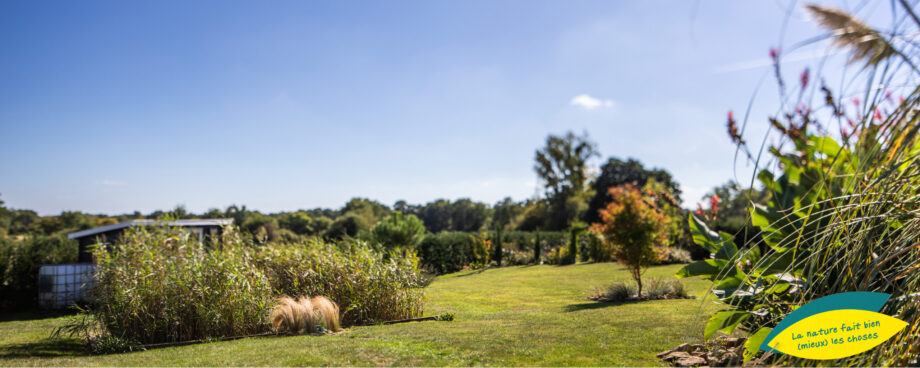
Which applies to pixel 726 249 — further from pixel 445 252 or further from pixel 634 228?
pixel 445 252

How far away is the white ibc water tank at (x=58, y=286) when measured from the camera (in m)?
10.7

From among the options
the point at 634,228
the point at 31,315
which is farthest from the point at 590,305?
the point at 31,315

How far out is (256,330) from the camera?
680 centimetres

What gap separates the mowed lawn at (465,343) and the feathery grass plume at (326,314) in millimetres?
258

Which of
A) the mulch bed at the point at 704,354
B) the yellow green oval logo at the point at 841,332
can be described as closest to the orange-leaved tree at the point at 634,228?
the mulch bed at the point at 704,354

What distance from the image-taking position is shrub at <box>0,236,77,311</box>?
10.9 meters

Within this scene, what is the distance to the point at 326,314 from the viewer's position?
6.87 meters

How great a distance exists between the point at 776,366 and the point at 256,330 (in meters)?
6.41

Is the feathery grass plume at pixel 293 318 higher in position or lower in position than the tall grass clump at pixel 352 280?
lower

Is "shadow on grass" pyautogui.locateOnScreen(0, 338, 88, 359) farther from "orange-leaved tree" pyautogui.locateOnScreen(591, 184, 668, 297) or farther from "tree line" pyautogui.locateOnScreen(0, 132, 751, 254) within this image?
"tree line" pyautogui.locateOnScreen(0, 132, 751, 254)

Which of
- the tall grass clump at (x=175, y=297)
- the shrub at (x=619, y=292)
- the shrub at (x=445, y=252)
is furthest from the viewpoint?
the shrub at (x=445, y=252)

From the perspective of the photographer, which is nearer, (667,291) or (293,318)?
(293,318)

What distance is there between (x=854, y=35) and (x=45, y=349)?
27.7 ft

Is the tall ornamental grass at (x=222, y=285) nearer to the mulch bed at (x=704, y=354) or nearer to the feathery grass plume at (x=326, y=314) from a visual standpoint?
the feathery grass plume at (x=326, y=314)
